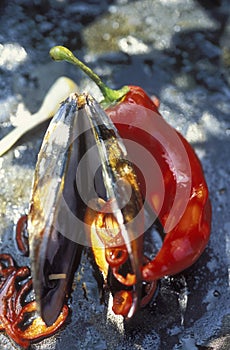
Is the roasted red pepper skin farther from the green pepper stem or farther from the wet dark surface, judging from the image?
the wet dark surface

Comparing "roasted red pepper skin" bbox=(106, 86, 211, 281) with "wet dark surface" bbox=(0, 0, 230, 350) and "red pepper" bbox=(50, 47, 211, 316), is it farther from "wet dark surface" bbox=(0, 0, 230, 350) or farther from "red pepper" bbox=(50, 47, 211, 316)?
"wet dark surface" bbox=(0, 0, 230, 350)

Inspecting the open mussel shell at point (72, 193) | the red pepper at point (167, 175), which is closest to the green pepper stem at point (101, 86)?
the red pepper at point (167, 175)

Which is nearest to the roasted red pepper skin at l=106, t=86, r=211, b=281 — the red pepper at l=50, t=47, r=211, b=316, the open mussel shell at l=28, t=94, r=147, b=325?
the red pepper at l=50, t=47, r=211, b=316

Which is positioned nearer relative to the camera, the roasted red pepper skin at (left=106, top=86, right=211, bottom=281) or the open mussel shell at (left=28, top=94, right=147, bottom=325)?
the open mussel shell at (left=28, top=94, right=147, bottom=325)

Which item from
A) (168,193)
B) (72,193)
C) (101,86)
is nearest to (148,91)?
(101,86)

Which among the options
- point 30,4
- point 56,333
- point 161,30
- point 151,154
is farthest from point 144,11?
point 56,333

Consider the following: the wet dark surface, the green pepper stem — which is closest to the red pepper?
the green pepper stem

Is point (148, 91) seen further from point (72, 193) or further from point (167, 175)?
point (72, 193)

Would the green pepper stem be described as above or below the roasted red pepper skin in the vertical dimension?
above
